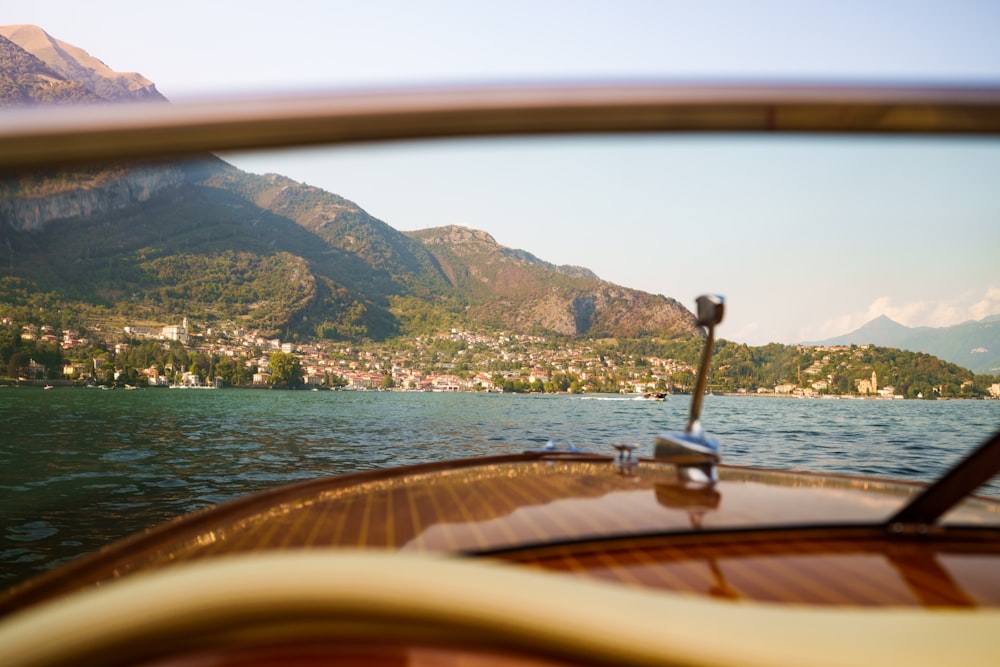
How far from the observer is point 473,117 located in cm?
51

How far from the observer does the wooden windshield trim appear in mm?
437

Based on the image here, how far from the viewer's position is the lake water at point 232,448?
41.7 ft

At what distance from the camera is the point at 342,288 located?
294ft

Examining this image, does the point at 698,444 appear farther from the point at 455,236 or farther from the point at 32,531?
the point at 455,236

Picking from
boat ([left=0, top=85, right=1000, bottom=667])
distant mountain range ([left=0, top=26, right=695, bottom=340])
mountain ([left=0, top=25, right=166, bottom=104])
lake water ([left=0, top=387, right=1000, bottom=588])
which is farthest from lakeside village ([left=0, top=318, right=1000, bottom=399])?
boat ([left=0, top=85, right=1000, bottom=667])

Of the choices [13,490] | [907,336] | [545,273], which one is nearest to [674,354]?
[545,273]

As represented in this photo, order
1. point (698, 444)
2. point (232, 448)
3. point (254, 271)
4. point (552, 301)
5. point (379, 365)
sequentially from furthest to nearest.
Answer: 1. point (552, 301)
2. point (254, 271)
3. point (379, 365)
4. point (232, 448)
5. point (698, 444)

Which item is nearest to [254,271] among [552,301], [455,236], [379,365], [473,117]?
[379,365]

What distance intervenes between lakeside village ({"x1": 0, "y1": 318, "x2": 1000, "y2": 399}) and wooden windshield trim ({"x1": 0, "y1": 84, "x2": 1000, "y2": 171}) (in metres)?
73.8

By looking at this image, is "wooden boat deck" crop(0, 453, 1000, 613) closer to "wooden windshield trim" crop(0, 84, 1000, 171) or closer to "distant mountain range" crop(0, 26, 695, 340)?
"wooden windshield trim" crop(0, 84, 1000, 171)

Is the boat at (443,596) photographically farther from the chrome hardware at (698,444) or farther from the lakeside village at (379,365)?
the lakeside village at (379,365)

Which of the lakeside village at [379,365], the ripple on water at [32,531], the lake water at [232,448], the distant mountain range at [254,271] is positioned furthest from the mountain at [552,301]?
the ripple on water at [32,531]

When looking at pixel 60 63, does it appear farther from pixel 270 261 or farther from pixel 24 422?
pixel 24 422

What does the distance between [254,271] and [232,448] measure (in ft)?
211
